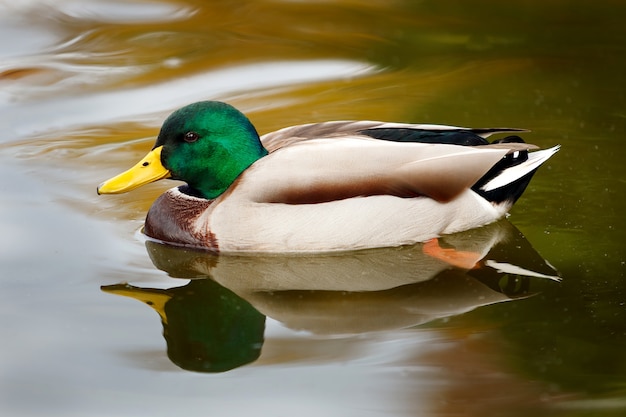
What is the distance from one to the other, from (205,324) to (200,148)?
45.0 inches

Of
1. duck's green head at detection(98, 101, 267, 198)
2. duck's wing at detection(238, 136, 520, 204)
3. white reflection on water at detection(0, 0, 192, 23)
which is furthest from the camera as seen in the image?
white reflection on water at detection(0, 0, 192, 23)

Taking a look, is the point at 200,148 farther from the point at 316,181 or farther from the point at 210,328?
the point at 210,328

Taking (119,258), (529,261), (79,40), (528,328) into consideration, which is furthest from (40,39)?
(528,328)

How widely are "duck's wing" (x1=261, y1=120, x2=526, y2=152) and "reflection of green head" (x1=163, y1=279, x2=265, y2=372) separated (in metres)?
0.97

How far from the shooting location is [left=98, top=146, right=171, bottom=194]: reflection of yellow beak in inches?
237

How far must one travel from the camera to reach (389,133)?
20.2ft

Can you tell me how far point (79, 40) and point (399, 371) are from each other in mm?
6210

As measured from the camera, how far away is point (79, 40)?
999 cm

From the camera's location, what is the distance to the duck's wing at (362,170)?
230 inches

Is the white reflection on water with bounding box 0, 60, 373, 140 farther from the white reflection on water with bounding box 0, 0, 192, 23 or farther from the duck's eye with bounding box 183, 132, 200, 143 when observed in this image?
the duck's eye with bounding box 183, 132, 200, 143

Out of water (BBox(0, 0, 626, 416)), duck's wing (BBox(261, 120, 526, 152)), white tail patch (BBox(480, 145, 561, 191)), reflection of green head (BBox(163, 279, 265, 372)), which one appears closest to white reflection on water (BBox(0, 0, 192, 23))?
water (BBox(0, 0, 626, 416))

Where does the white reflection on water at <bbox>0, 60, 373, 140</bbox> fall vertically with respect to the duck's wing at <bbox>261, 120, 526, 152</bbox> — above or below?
below

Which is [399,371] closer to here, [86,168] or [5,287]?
[5,287]

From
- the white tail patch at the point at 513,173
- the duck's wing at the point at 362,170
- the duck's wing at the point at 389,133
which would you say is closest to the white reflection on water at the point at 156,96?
the duck's wing at the point at 389,133
